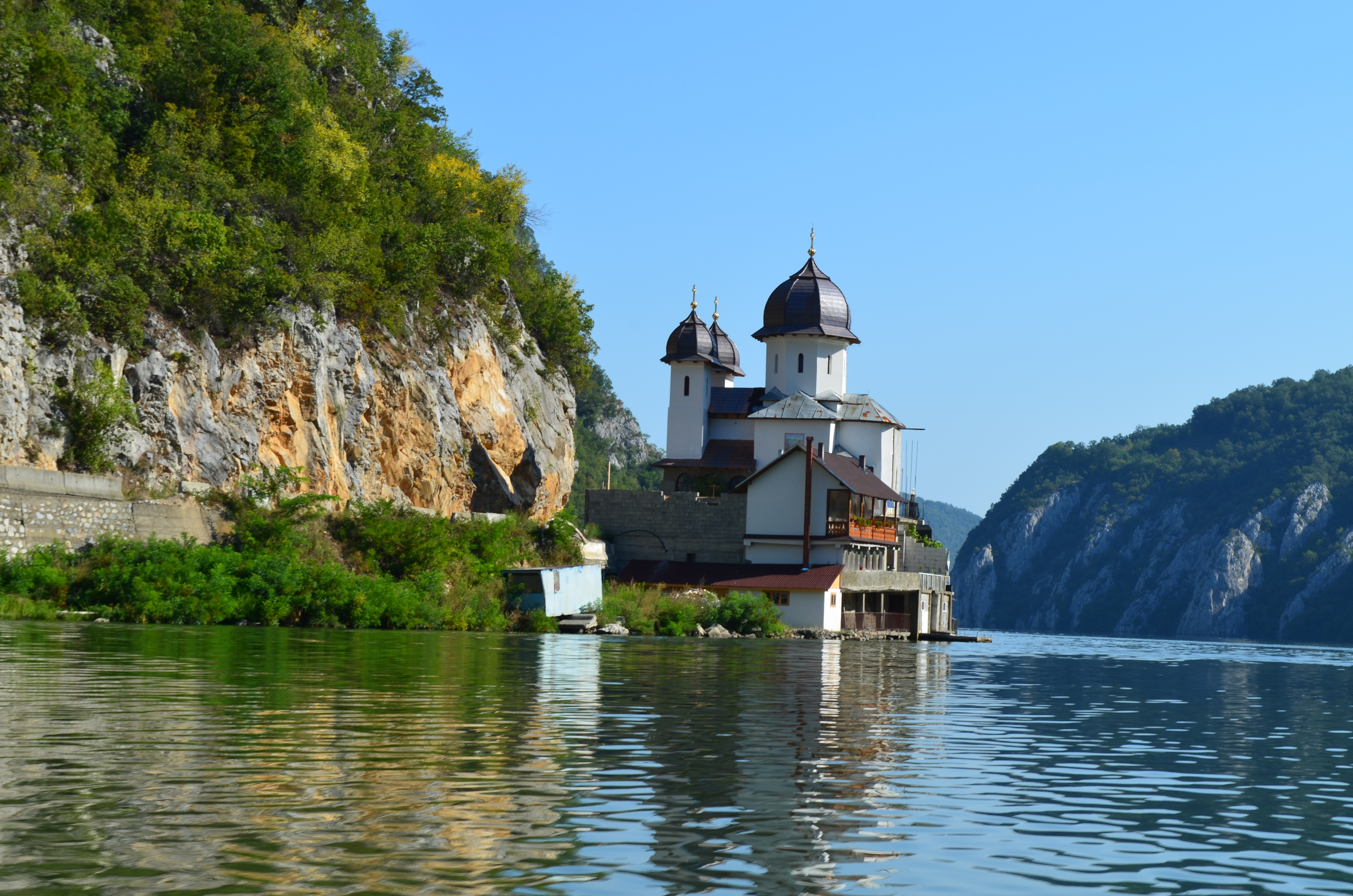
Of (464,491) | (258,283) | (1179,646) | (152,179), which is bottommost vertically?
(1179,646)

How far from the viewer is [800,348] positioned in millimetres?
81812

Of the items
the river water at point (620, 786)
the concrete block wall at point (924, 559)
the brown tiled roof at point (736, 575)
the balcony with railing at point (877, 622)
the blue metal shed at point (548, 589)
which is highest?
the concrete block wall at point (924, 559)

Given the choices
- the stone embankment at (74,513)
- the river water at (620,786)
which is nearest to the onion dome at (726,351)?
the stone embankment at (74,513)

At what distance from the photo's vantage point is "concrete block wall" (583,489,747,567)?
71.3 m

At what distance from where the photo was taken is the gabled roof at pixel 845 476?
69375 mm

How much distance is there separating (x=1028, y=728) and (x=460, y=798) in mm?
11120

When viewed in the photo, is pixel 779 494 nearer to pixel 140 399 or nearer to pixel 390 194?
pixel 390 194

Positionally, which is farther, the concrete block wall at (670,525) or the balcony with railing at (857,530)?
the concrete block wall at (670,525)

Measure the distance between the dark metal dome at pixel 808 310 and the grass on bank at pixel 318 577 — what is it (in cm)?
2406

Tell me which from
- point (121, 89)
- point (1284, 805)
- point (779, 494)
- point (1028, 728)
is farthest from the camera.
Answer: point (779, 494)

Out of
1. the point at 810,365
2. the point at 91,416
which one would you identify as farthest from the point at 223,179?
the point at 810,365

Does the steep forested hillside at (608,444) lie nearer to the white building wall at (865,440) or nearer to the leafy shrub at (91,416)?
the white building wall at (865,440)

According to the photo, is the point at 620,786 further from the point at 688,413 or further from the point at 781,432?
the point at 688,413

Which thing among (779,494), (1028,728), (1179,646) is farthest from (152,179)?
(1179,646)
